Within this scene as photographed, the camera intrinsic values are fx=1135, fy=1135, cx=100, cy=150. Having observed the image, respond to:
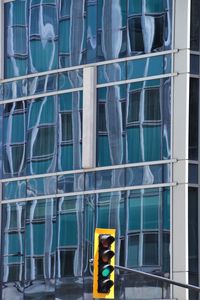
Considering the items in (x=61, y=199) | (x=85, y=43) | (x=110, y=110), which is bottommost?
(x=61, y=199)

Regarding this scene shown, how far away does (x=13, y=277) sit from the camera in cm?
3944

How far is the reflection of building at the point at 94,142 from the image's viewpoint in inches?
1390

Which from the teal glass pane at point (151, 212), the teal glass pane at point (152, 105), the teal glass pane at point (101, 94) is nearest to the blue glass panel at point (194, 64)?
the teal glass pane at point (152, 105)

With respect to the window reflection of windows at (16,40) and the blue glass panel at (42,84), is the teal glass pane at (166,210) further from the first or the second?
the window reflection of windows at (16,40)

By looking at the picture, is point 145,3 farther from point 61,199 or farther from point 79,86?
point 61,199

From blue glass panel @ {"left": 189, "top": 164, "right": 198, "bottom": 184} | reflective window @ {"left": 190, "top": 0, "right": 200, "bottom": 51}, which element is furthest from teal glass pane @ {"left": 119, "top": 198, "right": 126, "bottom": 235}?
reflective window @ {"left": 190, "top": 0, "right": 200, "bottom": 51}

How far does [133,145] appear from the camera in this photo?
36344mm

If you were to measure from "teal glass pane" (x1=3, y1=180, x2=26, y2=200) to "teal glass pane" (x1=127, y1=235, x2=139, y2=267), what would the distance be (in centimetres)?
529

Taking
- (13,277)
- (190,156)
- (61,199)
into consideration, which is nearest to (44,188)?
(61,199)

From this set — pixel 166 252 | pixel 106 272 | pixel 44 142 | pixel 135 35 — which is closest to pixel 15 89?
pixel 44 142

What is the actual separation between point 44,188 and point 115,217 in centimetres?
361

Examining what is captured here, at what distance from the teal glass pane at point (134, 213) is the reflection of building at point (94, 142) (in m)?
0.04

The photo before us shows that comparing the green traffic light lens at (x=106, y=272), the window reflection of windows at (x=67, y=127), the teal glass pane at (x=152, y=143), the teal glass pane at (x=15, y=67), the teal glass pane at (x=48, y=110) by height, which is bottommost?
the green traffic light lens at (x=106, y=272)

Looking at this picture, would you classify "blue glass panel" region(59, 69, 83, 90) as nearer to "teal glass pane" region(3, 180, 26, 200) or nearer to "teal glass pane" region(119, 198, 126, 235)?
"teal glass pane" region(3, 180, 26, 200)
